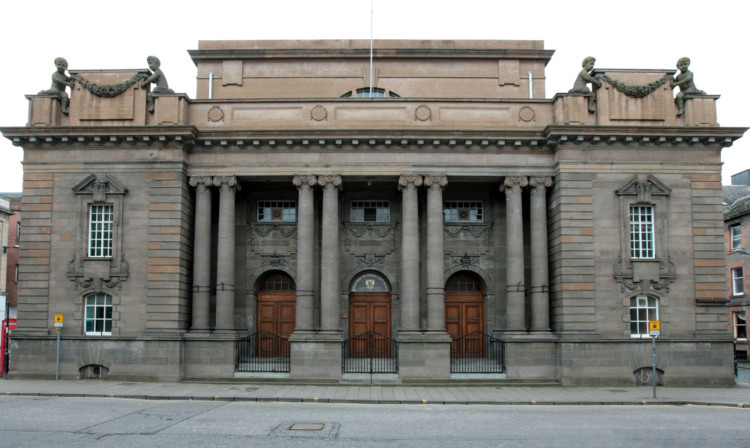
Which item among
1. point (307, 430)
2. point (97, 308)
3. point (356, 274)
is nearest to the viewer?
point (307, 430)

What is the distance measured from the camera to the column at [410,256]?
2519 cm

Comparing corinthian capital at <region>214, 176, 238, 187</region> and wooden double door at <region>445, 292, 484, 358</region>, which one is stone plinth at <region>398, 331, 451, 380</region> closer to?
wooden double door at <region>445, 292, 484, 358</region>

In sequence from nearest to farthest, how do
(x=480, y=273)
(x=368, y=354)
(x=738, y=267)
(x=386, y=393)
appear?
1. (x=386, y=393)
2. (x=368, y=354)
3. (x=480, y=273)
4. (x=738, y=267)

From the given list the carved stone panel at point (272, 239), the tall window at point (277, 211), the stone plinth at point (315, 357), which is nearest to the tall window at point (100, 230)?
the carved stone panel at point (272, 239)

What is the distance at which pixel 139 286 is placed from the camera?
Result: 24.8 m

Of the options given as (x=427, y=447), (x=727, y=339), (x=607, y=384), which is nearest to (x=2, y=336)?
(x=427, y=447)

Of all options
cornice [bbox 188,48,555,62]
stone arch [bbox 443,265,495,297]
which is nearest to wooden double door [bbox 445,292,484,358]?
stone arch [bbox 443,265,495,297]

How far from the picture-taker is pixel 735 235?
137ft

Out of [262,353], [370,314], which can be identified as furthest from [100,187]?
[370,314]

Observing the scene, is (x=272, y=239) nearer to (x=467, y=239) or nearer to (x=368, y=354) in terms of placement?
(x=368, y=354)

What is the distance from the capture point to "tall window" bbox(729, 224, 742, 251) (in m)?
41.1

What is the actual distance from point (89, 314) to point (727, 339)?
22493 millimetres

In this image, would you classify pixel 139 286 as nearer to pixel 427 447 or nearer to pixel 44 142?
pixel 44 142

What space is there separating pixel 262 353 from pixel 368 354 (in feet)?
13.8
